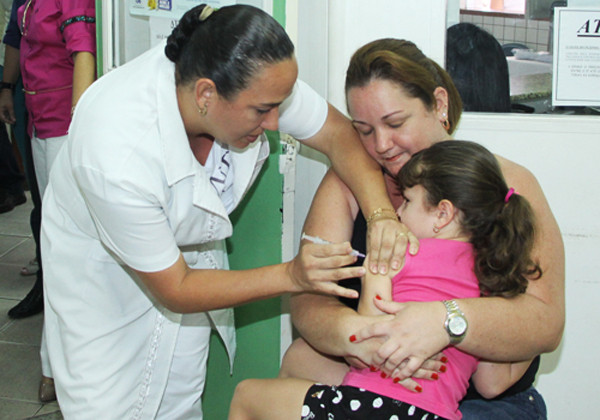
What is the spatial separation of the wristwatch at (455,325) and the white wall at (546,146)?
86cm

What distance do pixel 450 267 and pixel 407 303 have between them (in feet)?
0.45

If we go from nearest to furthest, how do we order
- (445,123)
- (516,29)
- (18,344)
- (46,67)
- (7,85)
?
(445,123) < (516,29) < (46,67) < (18,344) < (7,85)

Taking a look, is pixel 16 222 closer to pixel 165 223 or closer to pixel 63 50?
pixel 63 50

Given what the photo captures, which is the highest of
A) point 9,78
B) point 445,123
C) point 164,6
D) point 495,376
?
point 164,6

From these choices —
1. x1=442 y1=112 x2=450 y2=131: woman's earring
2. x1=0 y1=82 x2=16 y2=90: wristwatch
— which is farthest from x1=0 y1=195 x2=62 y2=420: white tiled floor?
x1=442 y1=112 x2=450 y2=131: woman's earring

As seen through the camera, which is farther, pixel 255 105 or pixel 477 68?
pixel 477 68

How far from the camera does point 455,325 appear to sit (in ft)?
4.61

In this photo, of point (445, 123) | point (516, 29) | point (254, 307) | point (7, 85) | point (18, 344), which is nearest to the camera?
point (445, 123)

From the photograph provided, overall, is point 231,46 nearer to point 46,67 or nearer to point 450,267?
point 450,267

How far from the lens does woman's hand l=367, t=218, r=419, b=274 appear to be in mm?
1468

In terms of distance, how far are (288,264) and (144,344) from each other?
0.59 m

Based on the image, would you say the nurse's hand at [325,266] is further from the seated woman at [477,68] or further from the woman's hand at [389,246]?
the seated woman at [477,68]

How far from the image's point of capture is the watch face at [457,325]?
4.60 feet

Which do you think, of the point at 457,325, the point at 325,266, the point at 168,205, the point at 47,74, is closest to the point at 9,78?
the point at 47,74
